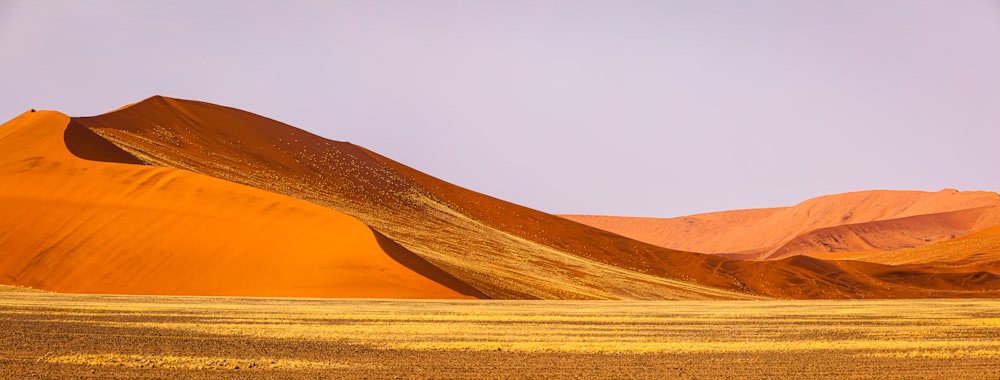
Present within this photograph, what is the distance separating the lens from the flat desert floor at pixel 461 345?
15.9 metres

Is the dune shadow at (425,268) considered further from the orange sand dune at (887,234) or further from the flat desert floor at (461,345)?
the orange sand dune at (887,234)

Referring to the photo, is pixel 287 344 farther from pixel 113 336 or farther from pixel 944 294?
pixel 944 294

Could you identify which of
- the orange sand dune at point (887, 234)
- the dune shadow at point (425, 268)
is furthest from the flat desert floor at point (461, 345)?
the orange sand dune at point (887, 234)

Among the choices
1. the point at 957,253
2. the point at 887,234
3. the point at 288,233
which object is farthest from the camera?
the point at 887,234

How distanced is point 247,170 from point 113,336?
5696 cm

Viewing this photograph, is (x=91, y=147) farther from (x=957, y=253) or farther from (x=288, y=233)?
(x=957, y=253)

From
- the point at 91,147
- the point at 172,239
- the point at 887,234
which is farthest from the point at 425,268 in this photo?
the point at 887,234

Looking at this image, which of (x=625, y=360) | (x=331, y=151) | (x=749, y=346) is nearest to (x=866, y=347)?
(x=749, y=346)

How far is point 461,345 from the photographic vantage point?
67.2 feet

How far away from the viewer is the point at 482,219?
317ft

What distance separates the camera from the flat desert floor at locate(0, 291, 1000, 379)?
15.9 meters

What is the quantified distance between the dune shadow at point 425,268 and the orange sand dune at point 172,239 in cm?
14

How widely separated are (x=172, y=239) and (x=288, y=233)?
20.2 ft

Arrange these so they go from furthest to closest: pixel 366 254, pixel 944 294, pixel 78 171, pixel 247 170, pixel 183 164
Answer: pixel 944 294, pixel 247 170, pixel 183 164, pixel 78 171, pixel 366 254
